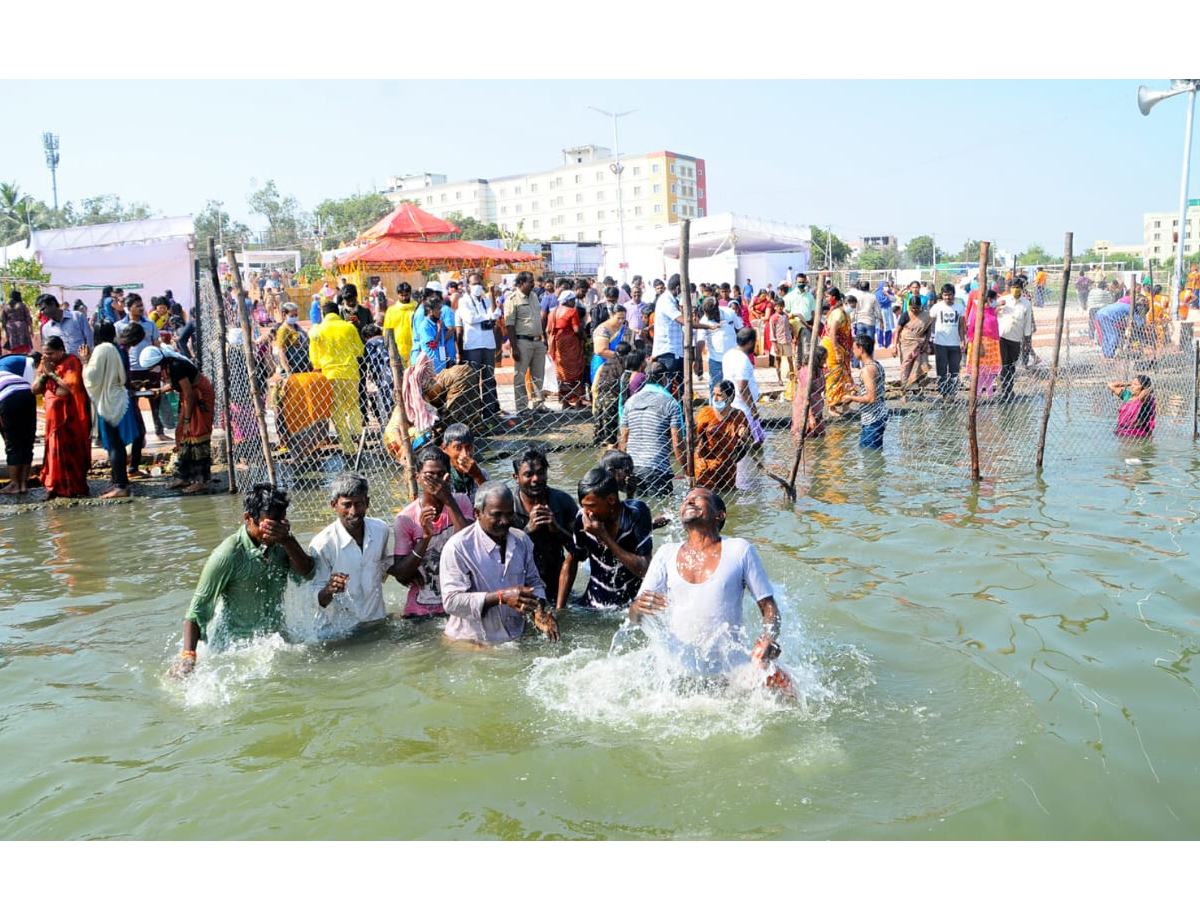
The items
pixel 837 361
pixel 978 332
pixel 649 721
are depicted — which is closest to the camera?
pixel 649 721

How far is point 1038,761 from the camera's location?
4.68 metres

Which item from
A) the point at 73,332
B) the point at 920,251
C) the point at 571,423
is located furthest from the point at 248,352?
the point at 920,251

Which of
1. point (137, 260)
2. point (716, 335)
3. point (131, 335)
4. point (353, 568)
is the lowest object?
point (353, 568)

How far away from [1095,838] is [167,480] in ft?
35.2

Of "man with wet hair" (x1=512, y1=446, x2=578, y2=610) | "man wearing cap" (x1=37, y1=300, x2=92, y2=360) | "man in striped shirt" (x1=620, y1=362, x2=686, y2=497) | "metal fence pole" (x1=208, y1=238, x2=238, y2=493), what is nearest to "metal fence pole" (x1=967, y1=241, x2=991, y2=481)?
"man in striped shirt" (x1=620, y1=362, x2=686, y2=497)

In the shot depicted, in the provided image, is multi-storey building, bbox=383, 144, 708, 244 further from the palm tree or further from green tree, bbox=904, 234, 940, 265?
the palm tree

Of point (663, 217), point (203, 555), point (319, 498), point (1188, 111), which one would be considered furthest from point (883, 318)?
point (663, 217)

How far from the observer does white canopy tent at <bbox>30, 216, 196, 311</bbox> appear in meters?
22.0

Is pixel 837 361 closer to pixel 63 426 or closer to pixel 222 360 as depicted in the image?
pixel 222 360

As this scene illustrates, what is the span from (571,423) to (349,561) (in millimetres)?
8396

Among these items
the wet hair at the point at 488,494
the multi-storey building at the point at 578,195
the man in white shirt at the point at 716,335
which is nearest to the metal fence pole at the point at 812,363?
the man in white shirt at the point at 716,335

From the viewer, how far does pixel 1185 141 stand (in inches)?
1053

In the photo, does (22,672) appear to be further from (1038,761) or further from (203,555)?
(1038,761)

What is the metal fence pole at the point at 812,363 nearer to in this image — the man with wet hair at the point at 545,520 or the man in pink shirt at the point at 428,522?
the man with wet hair at the point at 545,520
